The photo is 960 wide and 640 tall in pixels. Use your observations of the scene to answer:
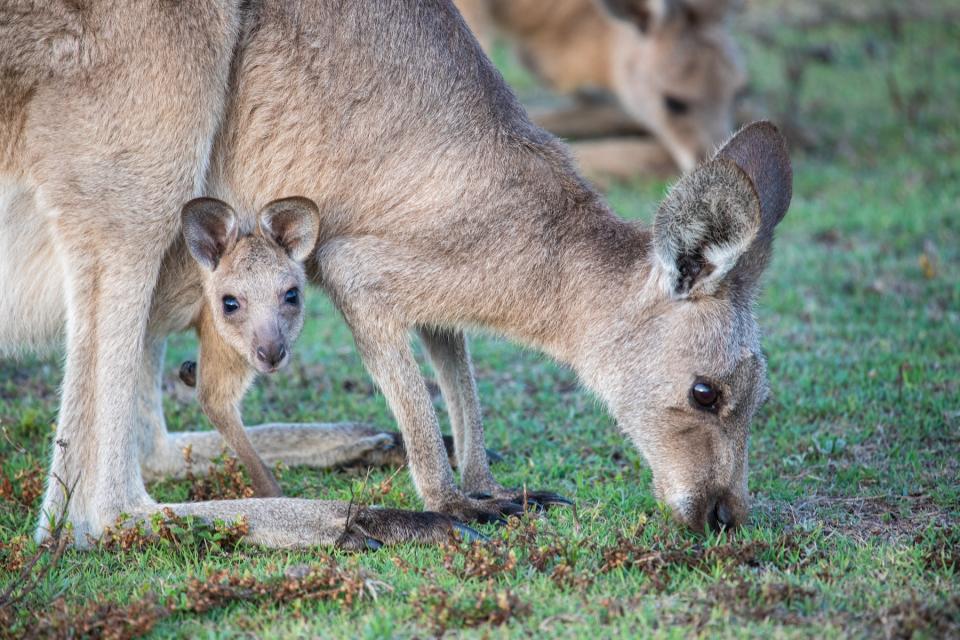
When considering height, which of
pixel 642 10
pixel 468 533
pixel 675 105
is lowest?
pixel 468 533

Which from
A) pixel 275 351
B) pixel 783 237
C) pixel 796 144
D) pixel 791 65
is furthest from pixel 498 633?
pixel 791 65

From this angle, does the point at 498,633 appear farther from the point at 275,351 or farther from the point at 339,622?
the point at 275,351

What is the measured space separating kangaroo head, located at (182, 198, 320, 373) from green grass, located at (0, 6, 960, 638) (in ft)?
2.21

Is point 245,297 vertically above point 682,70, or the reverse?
point 682,70

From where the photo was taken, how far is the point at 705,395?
3.82 meters

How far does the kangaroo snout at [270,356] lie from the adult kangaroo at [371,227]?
0.28 m

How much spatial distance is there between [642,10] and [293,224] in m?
4.93

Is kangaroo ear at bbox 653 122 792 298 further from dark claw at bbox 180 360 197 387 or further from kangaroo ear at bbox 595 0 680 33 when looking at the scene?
kangaroo ear at bbox 595 0 680 33

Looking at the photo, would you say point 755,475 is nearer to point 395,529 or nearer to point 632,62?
point 395,529

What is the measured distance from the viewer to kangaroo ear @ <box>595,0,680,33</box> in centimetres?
828

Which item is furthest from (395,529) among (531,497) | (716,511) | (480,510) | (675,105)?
(675,105)

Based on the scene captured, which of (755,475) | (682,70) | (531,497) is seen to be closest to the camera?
(531,497)

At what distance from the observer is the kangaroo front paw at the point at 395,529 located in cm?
375

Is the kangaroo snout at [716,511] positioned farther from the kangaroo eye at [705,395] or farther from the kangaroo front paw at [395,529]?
the kangaroo front paw at [395,529]
